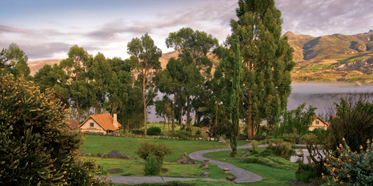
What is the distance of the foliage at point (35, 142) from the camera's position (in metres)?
6.93

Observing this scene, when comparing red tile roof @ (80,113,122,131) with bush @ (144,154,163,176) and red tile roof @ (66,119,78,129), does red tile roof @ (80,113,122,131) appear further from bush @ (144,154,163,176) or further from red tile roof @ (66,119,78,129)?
bush @ (144,154,163,176)

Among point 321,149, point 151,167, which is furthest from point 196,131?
point 321,149

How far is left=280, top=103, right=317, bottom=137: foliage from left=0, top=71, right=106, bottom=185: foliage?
130ft

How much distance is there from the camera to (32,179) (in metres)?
7.07

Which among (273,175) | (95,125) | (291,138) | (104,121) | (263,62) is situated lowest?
(273,175)

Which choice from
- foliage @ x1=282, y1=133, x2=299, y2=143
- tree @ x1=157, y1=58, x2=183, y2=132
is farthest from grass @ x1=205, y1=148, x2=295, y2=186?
tree @ x1=157, y1=58, x2=183, y2=132

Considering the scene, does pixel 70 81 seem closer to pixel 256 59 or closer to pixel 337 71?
pixel 256 59

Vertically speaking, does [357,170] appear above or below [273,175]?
above

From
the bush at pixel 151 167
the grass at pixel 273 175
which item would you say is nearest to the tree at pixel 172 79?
the grass at pixel 273 175

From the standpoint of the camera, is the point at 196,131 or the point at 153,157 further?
the point at 196,131

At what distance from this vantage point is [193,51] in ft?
187

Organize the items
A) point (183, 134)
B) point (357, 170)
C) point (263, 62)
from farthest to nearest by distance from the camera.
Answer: point (263, 62)
point (183, 134)
point (357, 170)

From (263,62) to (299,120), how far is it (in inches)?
444

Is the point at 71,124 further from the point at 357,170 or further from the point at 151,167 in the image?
the point at 357,170
